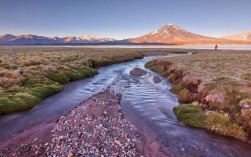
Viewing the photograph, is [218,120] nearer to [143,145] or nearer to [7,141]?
[143,145]

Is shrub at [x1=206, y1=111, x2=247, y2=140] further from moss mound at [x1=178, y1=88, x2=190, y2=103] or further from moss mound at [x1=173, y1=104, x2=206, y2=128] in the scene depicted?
moss mound at [x1=178, y1=88, x2=190, y2=103]

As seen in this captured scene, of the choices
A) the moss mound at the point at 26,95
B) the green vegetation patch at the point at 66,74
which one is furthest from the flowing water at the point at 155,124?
the green vegetation patch at the point at 66,74

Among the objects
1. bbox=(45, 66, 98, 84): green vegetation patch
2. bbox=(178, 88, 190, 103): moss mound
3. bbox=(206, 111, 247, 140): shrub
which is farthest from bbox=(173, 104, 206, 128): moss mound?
bbox=(45, 66, 98, 84): green vegetation patch

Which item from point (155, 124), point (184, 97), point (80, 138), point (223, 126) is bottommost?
point (155, 124)

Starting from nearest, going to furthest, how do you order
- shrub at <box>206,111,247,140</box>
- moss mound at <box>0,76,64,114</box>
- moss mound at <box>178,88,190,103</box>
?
shrub at <box>206,111,247,140</box>, moss mound at <box>0,76,64,114</box>, moss mound at <box>178,88,190,103</box>

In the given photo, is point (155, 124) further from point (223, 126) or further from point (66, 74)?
point (66, 74)

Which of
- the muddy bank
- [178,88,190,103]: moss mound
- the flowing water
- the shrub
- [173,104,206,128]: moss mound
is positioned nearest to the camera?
the muddy bank

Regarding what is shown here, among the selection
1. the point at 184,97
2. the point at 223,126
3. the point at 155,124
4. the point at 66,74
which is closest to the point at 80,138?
the point at 155,124

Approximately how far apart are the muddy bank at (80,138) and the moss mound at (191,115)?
4.73m

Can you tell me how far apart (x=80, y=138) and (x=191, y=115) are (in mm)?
9604

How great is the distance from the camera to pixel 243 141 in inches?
583

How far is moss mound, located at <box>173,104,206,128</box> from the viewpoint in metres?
17.4

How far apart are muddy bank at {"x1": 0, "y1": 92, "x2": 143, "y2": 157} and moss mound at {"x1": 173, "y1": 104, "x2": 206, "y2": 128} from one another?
473 cm

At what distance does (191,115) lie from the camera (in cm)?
1834
